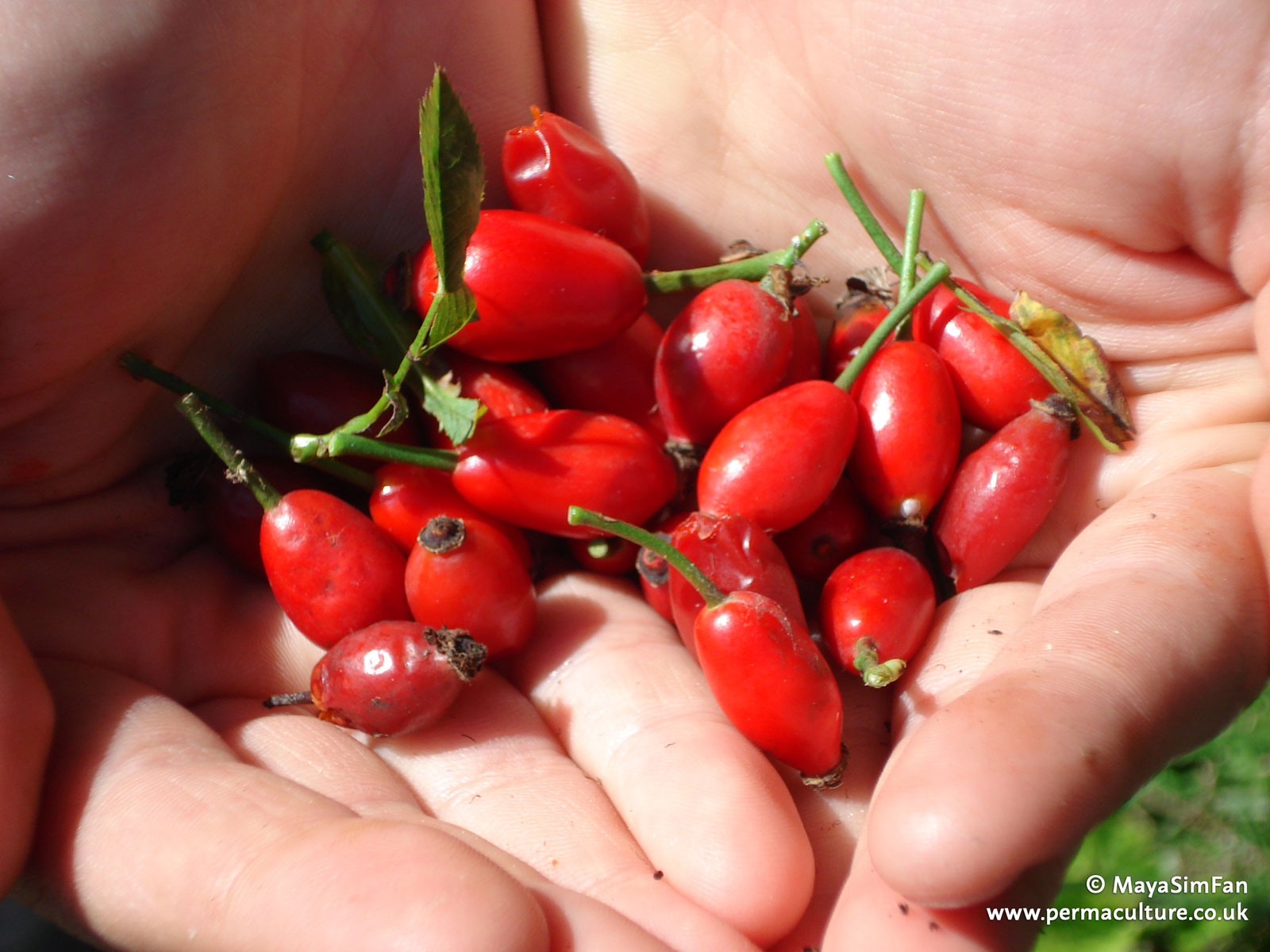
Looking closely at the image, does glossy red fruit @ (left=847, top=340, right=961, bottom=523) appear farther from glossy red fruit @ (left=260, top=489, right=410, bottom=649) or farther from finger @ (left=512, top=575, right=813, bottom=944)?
glossy red fruit @ (left=260, top=489, right=410, bottom=649)

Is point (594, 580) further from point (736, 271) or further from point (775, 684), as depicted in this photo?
point (736, 271)

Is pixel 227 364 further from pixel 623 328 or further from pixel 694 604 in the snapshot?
pixel 694 604

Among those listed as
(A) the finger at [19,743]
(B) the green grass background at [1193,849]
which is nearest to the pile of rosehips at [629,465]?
(A) the finger at [19,743]

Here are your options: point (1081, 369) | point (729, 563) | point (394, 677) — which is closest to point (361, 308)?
point (394, 677)

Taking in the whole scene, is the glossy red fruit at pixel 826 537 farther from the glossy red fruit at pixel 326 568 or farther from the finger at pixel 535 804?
the glossy red fruit at pixel 326 568

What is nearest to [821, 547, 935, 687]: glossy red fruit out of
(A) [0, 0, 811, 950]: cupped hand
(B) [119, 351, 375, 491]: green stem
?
(A) [0, 0, 811, 950]: cupped hand

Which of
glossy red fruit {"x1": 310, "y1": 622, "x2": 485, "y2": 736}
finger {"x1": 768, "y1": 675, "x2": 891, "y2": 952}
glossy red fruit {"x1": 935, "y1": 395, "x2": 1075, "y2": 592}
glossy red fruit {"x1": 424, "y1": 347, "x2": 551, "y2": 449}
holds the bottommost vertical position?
A: finger {"x1": 768, "y1": 675, "x2": 891, "y2": 952}

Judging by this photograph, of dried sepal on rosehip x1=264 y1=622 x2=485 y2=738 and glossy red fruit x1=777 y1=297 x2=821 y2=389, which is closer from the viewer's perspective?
dried sepal on rosehip x1=264 y1=622 x2=485 y2=738
